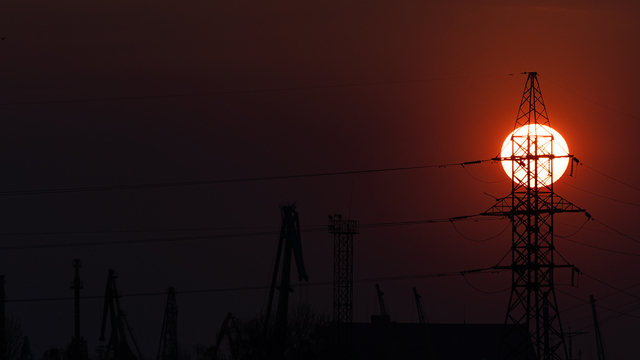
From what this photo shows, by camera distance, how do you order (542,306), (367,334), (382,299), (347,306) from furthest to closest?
(367,334), (382,299), (347,306), (542,306)

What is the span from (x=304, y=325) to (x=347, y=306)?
627 inches

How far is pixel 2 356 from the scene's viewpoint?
67000 millimetres

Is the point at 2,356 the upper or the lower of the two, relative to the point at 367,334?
lower

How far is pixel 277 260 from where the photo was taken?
228ft

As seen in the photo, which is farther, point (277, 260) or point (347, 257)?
point (277, 260)

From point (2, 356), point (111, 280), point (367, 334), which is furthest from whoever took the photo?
point (367, 334)

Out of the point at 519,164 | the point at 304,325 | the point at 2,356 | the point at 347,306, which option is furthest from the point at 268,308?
the point at 519,164

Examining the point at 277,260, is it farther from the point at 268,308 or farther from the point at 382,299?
the point at 382,299

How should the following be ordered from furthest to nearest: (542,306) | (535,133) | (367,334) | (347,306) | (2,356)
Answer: (367,334) → (2,356) → (347,306) → (535,133) → (542,306)

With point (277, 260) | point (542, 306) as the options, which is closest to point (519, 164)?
point (542, 306)

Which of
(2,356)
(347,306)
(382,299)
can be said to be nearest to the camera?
(347,306)

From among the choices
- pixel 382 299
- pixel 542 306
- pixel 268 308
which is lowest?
pixel 542 306

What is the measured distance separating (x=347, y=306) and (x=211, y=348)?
48.7 meters

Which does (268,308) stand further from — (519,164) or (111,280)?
(519,164)
